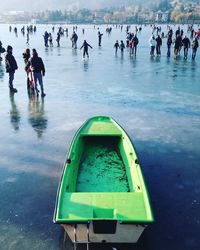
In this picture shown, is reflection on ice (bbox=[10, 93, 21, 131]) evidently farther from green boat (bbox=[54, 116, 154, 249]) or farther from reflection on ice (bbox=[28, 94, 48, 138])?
green boat (bbox=[54, 116, 154, 249])

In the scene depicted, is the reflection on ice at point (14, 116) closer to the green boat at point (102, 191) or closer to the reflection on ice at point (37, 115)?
the reflection on ice at point (37, 115)

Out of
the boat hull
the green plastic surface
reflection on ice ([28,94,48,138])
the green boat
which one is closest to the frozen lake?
reflection on ice ([28,94,48,138])

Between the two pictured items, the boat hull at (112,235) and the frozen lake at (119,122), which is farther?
the frozen lake at (119,122)

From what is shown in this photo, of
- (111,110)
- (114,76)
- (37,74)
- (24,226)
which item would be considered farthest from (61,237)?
(114,76)

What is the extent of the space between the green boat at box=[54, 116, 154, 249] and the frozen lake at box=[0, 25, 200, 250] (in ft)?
1.82

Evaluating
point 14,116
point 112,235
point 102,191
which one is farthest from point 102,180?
point 14,116

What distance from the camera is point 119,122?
1108 cm

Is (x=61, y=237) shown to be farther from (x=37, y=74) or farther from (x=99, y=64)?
(x=99, y=64)

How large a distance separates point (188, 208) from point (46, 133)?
17.8ft

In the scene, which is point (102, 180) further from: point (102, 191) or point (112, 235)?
point (112, 235)

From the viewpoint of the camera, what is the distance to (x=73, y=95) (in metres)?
14.7

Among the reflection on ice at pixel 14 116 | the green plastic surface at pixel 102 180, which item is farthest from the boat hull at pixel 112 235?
the reflection on ice at pixel 14 116

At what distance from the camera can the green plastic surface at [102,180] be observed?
5012 millimetres

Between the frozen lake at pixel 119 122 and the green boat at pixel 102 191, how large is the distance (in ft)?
1.82
